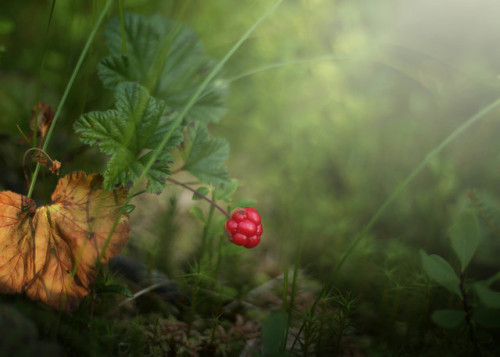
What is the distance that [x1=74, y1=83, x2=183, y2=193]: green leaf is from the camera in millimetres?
1013

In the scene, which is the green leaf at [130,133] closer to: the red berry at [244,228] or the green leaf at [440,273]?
the red berry at [244,228]

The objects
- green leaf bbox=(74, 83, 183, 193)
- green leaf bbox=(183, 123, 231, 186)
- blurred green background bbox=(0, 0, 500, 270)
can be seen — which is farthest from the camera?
blurred green background bbox=(0, 0, 500, 270)

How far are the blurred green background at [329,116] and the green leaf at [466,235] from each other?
460mm

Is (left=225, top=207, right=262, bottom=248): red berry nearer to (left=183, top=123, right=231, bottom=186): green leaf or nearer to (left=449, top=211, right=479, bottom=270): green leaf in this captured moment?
(left=183, top=123, right=231, bottom=186): green leaf

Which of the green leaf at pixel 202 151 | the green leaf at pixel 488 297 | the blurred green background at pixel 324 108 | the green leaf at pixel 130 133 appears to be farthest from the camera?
the blurred green background at pixel 324 108

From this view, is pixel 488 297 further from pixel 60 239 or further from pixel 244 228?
pixel 60 239

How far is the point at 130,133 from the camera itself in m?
1.04

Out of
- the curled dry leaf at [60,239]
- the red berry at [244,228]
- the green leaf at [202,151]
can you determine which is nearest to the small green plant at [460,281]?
the red berry at [244,228]

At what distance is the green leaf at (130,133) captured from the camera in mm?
1013

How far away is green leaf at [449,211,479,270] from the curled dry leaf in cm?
80

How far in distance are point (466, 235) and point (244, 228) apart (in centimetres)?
53

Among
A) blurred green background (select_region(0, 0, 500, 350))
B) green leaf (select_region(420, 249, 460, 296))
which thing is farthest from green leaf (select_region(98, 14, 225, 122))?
green leaf (select_region(420, 249, 460, 296))

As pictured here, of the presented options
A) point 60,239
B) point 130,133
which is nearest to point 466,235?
point 130,133

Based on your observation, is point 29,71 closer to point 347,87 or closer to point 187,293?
point 187,293
